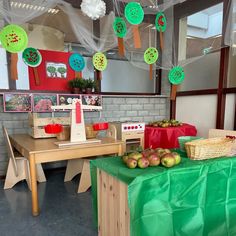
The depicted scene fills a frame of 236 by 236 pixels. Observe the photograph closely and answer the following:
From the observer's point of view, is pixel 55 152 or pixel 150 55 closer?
pixel 55 152

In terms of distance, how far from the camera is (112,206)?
1233 millimetres

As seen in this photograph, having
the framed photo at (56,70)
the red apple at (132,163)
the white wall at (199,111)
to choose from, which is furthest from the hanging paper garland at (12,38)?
the white wall at (199,111)

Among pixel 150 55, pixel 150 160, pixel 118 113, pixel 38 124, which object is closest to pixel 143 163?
pixel 150 160

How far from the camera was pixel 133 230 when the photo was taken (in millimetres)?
1051

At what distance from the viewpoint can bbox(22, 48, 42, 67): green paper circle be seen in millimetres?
2771

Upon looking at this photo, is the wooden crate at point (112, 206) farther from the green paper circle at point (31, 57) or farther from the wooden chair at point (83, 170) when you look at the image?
the green paper circle at point (31, 57)

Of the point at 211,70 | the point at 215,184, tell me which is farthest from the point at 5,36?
the point at 211,70

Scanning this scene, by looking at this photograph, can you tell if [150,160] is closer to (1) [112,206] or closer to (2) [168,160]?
(2) [168,160]

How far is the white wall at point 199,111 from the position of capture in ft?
10.7

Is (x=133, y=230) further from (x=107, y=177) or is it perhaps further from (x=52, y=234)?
(x=52, y=234)

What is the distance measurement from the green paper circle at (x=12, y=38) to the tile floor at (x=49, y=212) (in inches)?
63.8

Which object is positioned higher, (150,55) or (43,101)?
(150,55)

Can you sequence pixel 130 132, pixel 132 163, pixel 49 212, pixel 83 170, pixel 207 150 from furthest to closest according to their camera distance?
pixel 130 132
pixel 83 170
pixel 49 212
pixel 207 150
pixel 132 163

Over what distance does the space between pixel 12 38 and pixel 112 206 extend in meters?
1.90
